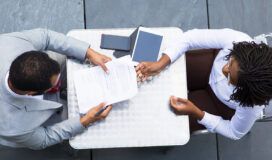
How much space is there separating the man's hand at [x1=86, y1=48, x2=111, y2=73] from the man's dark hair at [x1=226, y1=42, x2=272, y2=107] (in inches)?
21.7

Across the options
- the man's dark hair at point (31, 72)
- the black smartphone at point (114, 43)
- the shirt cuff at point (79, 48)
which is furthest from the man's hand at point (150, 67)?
the man's dark hair at point (31, 72)

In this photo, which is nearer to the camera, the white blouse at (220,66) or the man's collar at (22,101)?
the man's collar at (22,101)

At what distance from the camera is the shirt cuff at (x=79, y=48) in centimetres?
179

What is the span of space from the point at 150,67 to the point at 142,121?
0.24 m

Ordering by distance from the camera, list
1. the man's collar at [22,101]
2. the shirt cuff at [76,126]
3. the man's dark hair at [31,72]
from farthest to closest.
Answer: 1. the shirt cuff at [76,126]
2. the man's collar at [22,101]
3. the man's dark hair at [31,72]

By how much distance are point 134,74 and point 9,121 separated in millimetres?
558

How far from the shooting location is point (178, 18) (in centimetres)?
259

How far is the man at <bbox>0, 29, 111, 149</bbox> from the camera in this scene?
1.49 m

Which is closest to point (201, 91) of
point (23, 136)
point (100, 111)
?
point (100, 111)

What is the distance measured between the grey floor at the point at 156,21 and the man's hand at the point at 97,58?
0.79 m

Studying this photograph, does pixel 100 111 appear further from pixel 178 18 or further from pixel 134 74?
pixel 178 18

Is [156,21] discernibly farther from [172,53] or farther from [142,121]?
[142,121]

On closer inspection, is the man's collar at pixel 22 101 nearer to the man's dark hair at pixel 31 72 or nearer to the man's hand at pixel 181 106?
the man's dark hair at pixel 31 72

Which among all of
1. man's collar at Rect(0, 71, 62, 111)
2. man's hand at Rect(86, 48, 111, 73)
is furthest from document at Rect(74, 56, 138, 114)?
man's collar at Rect(0, 71, 62, 111)
